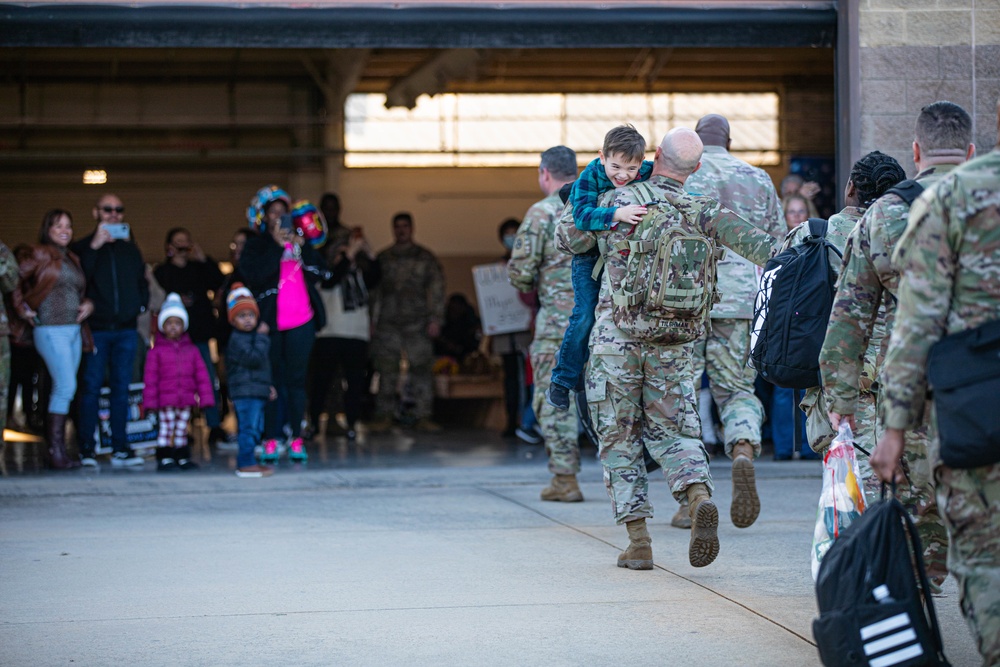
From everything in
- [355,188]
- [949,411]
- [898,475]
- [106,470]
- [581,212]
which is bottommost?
[106,470]

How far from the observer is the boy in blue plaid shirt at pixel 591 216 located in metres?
5.56

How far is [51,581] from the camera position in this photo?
5562mm

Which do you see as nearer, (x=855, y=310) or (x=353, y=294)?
(x=855, y=310)

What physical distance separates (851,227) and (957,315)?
183cm

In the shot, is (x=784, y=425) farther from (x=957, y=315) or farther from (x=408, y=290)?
(x=957, y=315)

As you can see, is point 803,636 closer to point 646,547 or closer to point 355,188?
point 646,547

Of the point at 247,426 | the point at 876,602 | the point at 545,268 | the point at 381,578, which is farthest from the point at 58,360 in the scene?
the point at 876,602

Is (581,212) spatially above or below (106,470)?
above

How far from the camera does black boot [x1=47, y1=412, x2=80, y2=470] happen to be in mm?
9430

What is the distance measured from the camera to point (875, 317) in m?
4.23

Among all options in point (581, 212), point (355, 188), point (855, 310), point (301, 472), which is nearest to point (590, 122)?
point (355, 188)

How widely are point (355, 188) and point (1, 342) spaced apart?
36.5 ft

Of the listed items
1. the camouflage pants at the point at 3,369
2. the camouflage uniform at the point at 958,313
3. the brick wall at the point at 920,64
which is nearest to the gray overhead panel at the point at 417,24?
the brick wall at the point at 920,64

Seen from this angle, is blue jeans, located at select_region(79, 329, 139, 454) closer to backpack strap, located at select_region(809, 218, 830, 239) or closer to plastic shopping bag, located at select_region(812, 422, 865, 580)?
backpack strap, located at select_region(809, 218, 830, 239)
